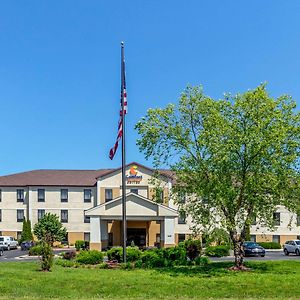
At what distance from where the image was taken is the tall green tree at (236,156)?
25531 millimetres

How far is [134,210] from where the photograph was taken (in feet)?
183

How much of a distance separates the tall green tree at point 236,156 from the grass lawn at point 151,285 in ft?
10.8

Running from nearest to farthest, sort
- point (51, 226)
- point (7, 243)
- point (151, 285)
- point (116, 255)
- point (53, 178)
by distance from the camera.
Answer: point (151, 285) < point (116, 255) < point (7, 243) < point (51, 226) < point (53, 178)

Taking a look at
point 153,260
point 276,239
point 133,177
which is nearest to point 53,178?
point 133,177

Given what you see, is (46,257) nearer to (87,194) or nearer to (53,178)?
(87,194)

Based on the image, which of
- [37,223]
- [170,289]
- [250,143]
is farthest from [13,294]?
[37,223]

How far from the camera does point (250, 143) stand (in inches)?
1007

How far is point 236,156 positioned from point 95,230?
31.2 m

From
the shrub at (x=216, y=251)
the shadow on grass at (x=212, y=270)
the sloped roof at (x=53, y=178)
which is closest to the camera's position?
the shadow on grass at (x=212, y=270)

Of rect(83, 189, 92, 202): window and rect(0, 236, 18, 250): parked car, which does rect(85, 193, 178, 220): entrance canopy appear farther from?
rect(83, 189, 92, 202): window

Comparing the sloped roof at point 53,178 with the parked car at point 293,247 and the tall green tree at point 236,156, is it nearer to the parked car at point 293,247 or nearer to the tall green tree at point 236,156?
the parked car at point 293,247

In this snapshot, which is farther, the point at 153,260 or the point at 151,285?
the point at 153,260

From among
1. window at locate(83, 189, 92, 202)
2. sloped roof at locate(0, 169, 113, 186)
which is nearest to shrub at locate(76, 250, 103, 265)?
sloped roof at locate(0, 169, 113, 186)

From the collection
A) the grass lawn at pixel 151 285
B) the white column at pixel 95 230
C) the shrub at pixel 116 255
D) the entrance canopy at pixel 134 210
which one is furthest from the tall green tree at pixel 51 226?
the grass lawn at pixel 151 285
